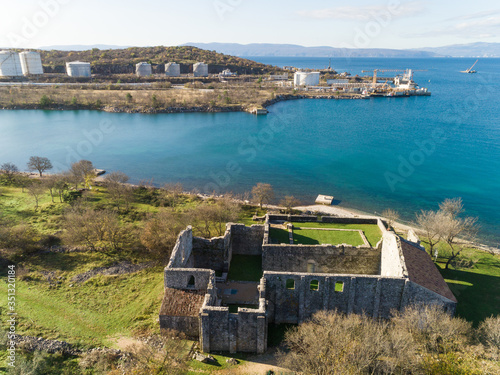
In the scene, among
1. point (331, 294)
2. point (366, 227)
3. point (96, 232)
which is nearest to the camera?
point (331, 294)

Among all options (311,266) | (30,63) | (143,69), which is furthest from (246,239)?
(30,63)

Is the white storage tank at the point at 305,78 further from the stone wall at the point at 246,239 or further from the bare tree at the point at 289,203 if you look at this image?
the stone wall at the point at 246,239

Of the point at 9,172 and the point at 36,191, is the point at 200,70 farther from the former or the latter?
the point at 36,191

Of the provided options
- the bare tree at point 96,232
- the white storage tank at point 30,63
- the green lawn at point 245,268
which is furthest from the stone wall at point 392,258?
the white storage tank at point 30,63

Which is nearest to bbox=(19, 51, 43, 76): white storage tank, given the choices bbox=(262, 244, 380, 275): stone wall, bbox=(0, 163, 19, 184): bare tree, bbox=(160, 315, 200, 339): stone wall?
bbox=(0, 163, 19, 184): bare tree

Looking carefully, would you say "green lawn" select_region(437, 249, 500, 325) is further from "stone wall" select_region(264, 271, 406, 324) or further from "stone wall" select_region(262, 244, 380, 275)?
"stone wall" select_region(262, 244, 380, 275)

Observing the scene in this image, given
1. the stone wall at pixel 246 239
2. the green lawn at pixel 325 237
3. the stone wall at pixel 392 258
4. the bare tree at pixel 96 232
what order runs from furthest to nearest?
the bare tree at pixel 96 232 → the stone wall at pixel 246 239 → the green lawn at pixel 325 237 → the stone wall at pixel 392 258
